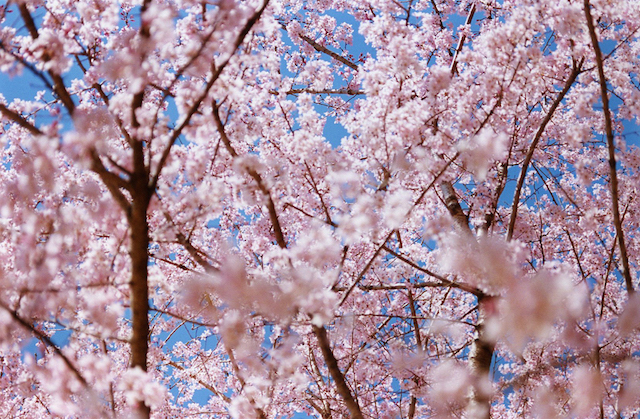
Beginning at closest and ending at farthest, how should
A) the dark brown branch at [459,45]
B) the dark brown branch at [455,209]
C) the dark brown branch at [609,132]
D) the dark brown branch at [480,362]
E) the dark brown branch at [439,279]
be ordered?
the dark brown branch at [609,132] → the dark brown branch at [439,279] → the dark brown branch at [480,362] → the dark brown branch at [455,209] → the dark brown branch at [459,45]

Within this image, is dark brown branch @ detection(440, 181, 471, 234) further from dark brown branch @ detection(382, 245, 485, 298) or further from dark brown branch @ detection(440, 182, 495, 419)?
dark brown branch @ detection(382, 245, 485, 298)

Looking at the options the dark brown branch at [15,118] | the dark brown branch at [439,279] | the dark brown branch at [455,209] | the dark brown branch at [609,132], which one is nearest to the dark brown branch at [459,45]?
the dark brown branch at [455,209]

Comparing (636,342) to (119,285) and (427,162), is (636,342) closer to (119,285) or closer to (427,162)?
(427,162)

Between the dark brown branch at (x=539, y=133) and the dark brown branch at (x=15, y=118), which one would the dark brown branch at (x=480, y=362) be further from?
the dark brown branch at (x=15, y=118)

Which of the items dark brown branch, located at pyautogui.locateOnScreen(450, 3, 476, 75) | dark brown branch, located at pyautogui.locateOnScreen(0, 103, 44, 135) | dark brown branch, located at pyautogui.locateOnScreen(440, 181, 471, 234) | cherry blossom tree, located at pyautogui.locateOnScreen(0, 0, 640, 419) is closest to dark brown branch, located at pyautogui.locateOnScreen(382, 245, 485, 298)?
cherry blossom tree, located at pyautogui.locateOnScreen(0, 0, 640, 419)

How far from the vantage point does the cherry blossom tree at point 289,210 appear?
2922 mm

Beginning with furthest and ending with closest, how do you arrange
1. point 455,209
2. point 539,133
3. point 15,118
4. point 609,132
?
point 455,209, point 539,133, point 609,132, point 15,118

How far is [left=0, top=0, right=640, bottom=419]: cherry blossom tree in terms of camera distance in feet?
9.59

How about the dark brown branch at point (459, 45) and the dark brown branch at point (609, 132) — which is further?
the dark brown branch at point (459, 45)

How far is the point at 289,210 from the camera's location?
546 cm

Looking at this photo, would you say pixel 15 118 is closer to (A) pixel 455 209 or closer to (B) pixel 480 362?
(B) pixel 480 362

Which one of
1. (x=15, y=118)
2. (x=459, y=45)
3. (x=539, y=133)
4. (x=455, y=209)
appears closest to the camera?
(x=15, y=118)

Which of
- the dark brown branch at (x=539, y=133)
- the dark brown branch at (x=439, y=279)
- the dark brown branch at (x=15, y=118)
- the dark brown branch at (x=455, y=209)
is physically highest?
the dark brown branch at (x=455, y=209)

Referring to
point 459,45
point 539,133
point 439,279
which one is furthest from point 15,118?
point 459,45
